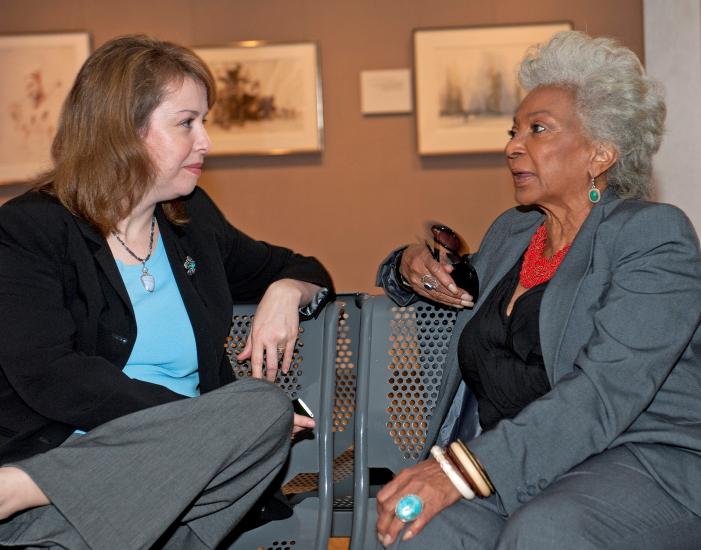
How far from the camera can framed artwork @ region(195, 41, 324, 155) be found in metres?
6.89

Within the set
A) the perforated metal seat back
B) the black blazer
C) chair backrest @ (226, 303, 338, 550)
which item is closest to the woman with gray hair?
the perforated metal seat back

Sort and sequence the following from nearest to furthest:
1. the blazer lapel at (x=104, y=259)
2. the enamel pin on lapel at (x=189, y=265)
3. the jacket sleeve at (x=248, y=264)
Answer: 1. the blazer lapel at (x=104, y=259)
2. the enamel pin on lapel at (x=189, y=265)
3. the jacket sleeve at (x=248, y=264)

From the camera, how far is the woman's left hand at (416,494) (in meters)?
2.04

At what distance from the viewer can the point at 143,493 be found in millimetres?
1909

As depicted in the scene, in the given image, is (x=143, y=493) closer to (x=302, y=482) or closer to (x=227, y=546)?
(x=227, y=546)

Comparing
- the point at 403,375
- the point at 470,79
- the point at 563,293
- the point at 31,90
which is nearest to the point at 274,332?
the point at 403,375

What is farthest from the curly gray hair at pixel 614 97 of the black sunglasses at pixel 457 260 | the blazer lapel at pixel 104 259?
the blazer lapel at pixel 104 259

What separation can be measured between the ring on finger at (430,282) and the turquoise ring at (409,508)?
2.26 feet

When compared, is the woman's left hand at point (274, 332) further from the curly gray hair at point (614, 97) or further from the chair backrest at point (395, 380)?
the curly gray hair at point (614, 97)

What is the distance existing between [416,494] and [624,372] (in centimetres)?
56

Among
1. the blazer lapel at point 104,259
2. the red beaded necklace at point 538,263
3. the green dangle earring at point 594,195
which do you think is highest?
the green dangle earring at point 594,195

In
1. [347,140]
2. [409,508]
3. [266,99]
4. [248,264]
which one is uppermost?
[266,99]

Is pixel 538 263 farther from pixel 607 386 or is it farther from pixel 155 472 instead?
pixel 155 472

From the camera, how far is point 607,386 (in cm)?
206
